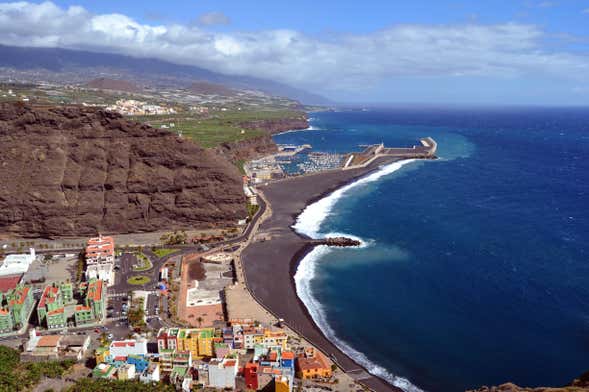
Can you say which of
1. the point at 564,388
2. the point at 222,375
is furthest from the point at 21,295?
the point at 564,388

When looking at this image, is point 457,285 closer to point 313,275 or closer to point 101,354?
point 313,275

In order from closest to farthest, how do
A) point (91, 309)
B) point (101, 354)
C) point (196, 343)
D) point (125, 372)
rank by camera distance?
1. point (125, 372)
2. point (101, 354)
3. point (196, 343)
4. point (91, 309)

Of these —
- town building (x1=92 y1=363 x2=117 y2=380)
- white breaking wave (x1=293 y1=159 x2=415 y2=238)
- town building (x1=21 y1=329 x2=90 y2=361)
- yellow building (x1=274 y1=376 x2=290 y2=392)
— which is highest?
white breaking wave (x1=293 y1=159 x2=415 y2=238)

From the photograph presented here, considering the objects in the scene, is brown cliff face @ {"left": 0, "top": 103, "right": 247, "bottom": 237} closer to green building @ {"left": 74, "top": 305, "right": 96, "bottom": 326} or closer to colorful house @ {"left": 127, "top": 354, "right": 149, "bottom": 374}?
green building @ {"left": 74, "top": 305, "right": 96, "bottom": 326}

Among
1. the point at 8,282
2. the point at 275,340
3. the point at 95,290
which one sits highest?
the point at 275,340

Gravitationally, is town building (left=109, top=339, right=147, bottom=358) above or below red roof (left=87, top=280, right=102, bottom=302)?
below

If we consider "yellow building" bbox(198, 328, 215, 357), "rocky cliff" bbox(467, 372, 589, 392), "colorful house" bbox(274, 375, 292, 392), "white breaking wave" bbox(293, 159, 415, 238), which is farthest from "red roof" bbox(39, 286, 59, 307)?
"rocky cliff" bbox(467, 372, 589, 392)

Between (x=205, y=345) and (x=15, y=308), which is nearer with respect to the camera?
(x=205, y=345)
